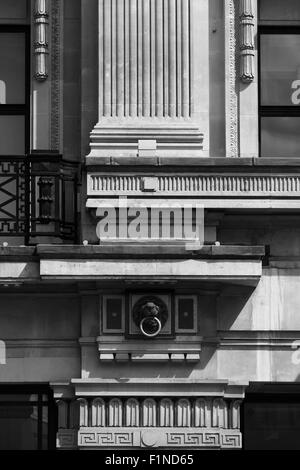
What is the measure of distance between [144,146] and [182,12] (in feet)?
5.58

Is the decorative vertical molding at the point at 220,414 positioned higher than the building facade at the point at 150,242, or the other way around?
the building facade at the point at 150,242

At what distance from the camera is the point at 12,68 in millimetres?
27516

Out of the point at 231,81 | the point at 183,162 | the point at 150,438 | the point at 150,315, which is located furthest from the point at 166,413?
the point at 231,81

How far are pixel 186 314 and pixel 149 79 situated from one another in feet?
9.17

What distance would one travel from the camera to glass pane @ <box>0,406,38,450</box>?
26.2m

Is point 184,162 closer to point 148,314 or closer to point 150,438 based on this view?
point 148,314

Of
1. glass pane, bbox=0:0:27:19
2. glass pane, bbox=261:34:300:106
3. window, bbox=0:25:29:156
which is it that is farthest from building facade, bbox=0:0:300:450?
glass pane, bbox=0:0:27:19

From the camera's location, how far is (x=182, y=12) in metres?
26.8

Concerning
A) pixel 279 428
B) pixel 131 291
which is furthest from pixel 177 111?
pixel 279 428

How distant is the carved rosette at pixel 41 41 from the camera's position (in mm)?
26969

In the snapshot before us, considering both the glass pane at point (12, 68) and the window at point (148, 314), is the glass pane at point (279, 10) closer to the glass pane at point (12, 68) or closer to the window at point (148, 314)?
the glass pane at point (12, 68)

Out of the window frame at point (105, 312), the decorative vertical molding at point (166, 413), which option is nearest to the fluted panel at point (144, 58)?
the window frame at point (105, 312)

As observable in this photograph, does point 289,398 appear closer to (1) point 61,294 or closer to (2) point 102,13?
(1) point 61,294

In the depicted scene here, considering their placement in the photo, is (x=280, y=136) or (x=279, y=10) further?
(x=279, y=10)
